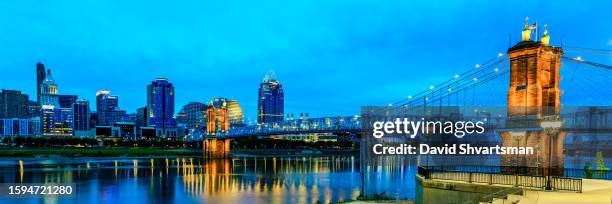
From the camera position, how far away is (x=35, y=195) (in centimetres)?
4125

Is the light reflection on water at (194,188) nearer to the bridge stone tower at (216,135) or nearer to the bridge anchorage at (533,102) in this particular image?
the bridge anchorage at (533,102)

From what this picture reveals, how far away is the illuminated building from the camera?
147 meters

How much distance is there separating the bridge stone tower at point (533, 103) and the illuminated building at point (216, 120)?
12056 cm

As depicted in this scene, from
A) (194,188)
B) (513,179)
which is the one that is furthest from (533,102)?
(194,188)

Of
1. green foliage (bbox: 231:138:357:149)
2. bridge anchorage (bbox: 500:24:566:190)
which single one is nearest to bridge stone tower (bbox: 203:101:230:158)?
green foliage (bbox: 231:138:357:149)

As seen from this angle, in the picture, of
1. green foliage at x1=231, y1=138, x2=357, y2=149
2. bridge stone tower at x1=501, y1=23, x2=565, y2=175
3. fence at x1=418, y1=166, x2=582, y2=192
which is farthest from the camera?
green foliage at x1=231, y1=138, x2=357, y2=149

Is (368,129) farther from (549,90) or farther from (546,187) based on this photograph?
(546,187)

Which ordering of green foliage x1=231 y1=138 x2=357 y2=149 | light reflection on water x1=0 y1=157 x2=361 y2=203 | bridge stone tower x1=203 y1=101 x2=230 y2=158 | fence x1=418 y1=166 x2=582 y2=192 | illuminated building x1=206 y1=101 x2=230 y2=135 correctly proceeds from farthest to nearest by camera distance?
green foliage x1=231 y1=138 x2=357 y2=149
illuminated building x1=206 y1=101 x2=230 y2=135
bridge stone tower x1=203 y1=101 x2=230 y2=158
light reflection on water x1=0 y1=157 x2=361 y2=203
fence x1=418 y1=166 x2=582 y2=192

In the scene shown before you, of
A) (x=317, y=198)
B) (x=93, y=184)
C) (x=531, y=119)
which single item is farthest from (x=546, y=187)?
(x=93, y=184)

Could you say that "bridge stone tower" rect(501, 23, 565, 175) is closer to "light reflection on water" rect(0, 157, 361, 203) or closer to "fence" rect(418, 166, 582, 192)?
"fence" rect(418, 166, 582, 192)

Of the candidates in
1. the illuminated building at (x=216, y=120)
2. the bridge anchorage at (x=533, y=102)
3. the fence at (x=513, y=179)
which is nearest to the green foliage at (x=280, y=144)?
the illuminated building at (x=216, y=120)

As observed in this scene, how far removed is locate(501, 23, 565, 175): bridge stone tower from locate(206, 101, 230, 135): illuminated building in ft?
396

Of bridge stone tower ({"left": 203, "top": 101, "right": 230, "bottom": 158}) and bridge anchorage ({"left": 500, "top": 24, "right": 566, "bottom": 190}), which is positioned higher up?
bridge anchorage ({"left": 500, "top": 24, "right": 566, "bottom": 190})

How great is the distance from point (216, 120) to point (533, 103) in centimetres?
13466
